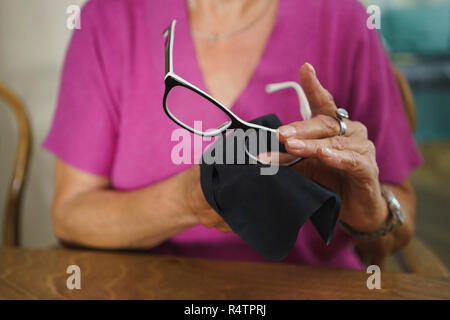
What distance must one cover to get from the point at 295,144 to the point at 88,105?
1.09 ft

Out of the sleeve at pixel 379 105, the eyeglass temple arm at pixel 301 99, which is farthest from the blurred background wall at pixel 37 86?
the eyeglass temple arm at pixel 301 99

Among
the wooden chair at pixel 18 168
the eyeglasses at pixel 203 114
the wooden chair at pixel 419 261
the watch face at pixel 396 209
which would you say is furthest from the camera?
the wooden chair at pixel 18 168

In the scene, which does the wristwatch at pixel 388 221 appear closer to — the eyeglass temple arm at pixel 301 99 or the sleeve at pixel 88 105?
the eyeglass temple arm at pixel 301 99

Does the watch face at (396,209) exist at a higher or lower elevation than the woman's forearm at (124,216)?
higher

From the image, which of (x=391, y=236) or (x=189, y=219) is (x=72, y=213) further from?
(x=391, y=236)

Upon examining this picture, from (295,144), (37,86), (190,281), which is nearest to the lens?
(295,144)

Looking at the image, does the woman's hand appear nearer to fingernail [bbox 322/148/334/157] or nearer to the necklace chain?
fingernail [bbox 322/148/334/157]

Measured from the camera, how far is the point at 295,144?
279 millimetres

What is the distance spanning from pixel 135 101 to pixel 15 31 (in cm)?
45

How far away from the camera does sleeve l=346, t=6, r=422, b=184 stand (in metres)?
0.38

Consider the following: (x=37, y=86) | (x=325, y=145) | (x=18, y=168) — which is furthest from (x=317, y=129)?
(x=37, y=86)

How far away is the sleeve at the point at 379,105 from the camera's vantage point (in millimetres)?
376

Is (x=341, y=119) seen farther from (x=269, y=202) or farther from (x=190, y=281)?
(x=190, y=281)

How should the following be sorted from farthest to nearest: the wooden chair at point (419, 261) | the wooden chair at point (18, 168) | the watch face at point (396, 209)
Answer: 1. the wooden chair at point (18, 168)
2. the wooden chair at point (419, 261)
3. the watch face at point (396, 209)
